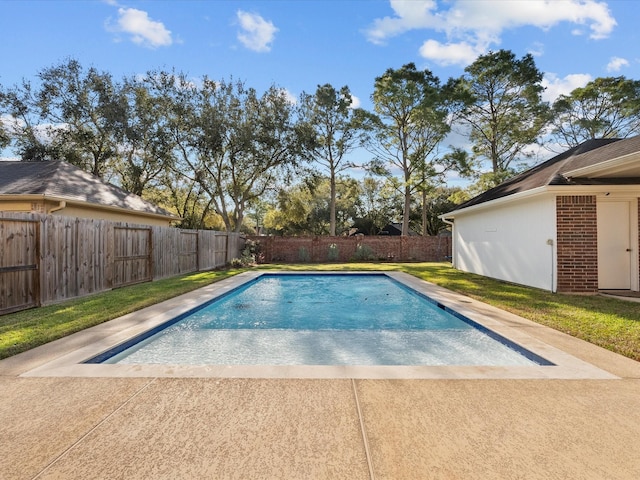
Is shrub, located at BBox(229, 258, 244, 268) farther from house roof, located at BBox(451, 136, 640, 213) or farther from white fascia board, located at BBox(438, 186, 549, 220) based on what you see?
house roof, located at BBox(451, 136, 640, 213)

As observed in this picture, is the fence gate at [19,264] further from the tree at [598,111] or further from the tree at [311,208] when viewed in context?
the tree at [598,111]

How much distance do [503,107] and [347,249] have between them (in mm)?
13505

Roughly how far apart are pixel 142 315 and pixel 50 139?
19465 millimetres

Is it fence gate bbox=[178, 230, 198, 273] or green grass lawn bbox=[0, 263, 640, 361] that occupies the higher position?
fence gate bbox=[178, 230, 198, 273]

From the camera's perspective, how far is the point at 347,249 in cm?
2011

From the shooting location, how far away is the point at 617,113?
22141 mm

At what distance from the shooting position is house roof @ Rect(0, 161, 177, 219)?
1007 centimetres

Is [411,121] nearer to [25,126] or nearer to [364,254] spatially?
[364,254]

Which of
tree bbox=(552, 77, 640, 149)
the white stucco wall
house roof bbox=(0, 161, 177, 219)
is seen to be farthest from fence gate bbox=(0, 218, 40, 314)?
tree bbox=(552, 77, 640, 149)

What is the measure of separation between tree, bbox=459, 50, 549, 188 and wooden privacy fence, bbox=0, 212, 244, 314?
1896cm

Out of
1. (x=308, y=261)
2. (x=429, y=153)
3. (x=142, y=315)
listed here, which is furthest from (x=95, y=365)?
(x=429, y=153)

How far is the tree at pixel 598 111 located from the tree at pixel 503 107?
2460 millimetres

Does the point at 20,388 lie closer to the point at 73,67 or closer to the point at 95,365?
the point at 95,365

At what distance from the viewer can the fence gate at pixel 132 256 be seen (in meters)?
9.12
